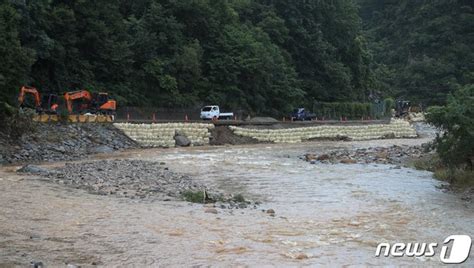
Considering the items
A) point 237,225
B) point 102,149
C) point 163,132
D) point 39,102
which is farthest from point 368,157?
point 39,102

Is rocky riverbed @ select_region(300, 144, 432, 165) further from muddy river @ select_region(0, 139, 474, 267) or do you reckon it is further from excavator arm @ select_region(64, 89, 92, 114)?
excavator arm @ select_region(64, 89, 92, 114)

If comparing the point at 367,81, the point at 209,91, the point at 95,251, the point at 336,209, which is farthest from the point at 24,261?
the point at 367,81

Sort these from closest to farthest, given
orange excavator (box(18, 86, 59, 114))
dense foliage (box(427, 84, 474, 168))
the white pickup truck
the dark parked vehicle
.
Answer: dense foliage (box(427, 84, 474, 168)) < orange excavator (box(18, 86, 59, 114)) < the white pickup truck < the dark parked vehicle

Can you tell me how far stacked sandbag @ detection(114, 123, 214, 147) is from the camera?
34.1 m

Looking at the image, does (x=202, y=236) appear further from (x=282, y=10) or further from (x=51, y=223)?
(x=282, y=10)

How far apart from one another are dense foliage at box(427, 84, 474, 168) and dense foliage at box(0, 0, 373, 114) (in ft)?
60.8

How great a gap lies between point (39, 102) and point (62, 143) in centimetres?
676

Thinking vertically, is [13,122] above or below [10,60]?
below

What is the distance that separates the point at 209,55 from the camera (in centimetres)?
5356

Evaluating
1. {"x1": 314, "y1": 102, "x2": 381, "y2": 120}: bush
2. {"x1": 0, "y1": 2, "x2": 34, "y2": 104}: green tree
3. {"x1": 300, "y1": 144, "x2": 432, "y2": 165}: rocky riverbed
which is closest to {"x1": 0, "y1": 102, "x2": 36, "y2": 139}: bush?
{"x1": 0, "y1": 2, "x2": 34, "y2": 104}: green tree

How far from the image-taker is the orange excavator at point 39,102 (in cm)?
3172

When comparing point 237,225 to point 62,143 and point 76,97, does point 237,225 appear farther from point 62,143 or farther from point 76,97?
point 76,97

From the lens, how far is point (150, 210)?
12758 millimetres

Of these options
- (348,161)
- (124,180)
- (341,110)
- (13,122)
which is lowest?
(348,161)
